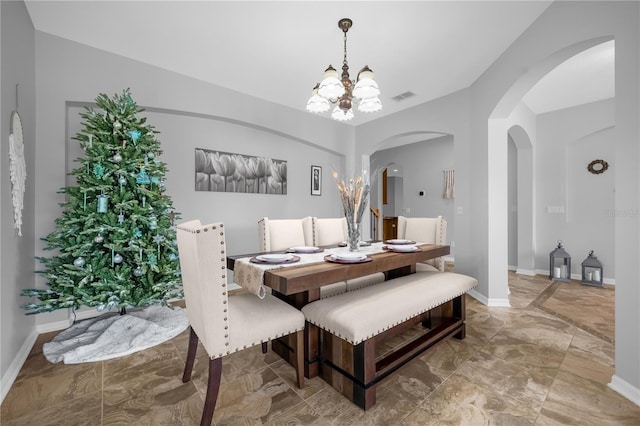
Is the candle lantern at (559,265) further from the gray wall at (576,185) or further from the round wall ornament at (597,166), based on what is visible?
the round wall ornament at (597,166)

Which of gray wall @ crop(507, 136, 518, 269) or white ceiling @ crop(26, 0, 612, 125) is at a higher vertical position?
white ceiling @ crop(26, 0, 612, 125)

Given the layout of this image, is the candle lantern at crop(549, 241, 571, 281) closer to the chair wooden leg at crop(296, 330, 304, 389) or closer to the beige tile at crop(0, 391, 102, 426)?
the chair wooden leg at crop(296, 330, 304, 389)

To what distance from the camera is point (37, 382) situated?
70.9 inches

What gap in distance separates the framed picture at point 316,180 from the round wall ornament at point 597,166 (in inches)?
172

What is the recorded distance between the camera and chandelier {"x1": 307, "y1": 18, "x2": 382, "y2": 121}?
214cm

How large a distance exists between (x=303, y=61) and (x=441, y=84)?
187cm

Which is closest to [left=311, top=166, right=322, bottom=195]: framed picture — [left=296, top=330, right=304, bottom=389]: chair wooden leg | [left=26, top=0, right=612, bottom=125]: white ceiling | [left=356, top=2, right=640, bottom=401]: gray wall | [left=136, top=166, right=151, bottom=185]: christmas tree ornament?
[left=356, top=2, right=640, bottom=401]: gray wall

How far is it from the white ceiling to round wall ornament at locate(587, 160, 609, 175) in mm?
1594

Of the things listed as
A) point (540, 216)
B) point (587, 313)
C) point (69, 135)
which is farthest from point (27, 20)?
point (540, 216)

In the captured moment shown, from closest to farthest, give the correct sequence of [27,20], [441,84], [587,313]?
[27,20], [587,313], [441,84]

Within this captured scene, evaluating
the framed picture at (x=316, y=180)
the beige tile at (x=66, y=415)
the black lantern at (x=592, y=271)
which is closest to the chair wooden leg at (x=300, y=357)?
the beige tile at (x=66, y=415)

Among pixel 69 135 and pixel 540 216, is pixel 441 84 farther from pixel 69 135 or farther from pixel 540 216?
pixel 69 135

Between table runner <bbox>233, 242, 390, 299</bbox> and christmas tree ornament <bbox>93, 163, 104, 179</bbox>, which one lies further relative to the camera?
christmas tree ornament <bbox>93, 163, 104, 179</bbox>

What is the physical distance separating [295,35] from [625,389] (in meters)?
3.56
